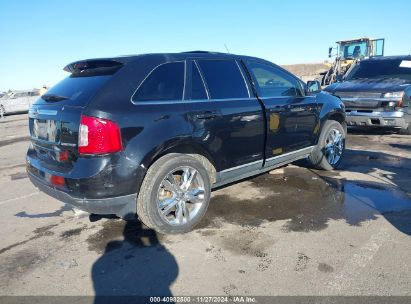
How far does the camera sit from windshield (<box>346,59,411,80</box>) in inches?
380

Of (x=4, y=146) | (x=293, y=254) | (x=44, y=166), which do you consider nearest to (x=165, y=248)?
(x=293, y=254)

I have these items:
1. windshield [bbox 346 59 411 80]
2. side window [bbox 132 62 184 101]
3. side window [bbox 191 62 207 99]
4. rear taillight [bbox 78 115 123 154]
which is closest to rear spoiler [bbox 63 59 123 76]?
side window [bbox 132 62 184 101]

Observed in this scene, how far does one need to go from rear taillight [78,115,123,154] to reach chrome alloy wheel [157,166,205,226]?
0.70 m

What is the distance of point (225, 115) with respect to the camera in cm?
426

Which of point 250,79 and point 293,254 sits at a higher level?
point 250,79

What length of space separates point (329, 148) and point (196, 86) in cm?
303

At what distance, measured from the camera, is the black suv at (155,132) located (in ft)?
11.1

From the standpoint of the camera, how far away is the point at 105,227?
418cm

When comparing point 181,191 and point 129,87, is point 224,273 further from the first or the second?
point 129,87

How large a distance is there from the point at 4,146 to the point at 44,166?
800cm

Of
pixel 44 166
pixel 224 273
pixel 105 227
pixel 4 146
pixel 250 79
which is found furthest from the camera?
pixel 4 146

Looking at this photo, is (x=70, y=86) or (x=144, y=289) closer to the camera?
(x=144, y=289)

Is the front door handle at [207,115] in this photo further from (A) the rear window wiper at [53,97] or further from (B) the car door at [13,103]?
(B) the car door at [13,103]

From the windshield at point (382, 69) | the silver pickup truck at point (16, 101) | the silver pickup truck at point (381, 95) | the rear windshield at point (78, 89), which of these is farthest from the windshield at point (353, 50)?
the rear windshield at point (78, 89)
